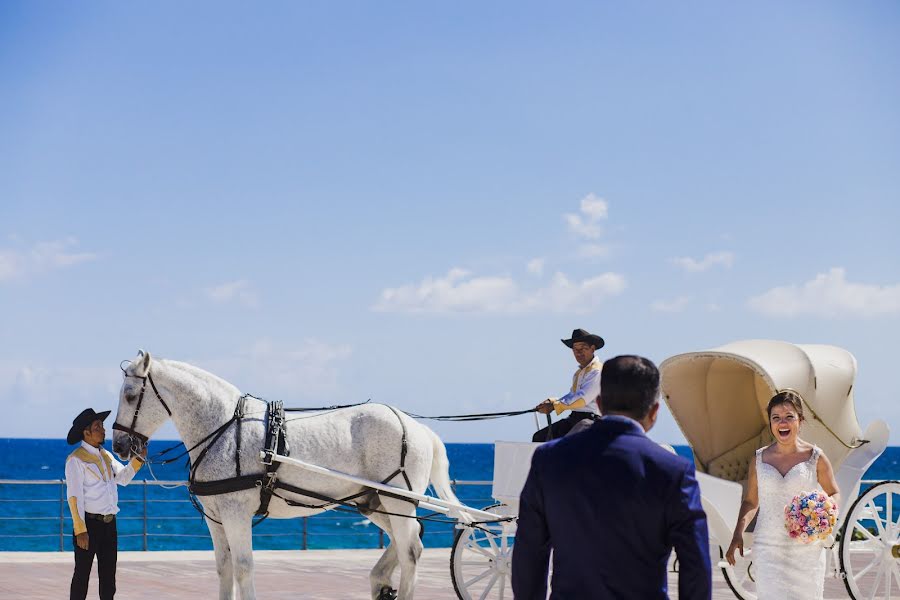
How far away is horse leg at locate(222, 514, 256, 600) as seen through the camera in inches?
320

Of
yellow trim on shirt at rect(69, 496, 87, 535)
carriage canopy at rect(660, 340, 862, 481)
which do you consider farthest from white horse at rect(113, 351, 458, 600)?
carriage canopy at rect(660, 340, 862, 481)

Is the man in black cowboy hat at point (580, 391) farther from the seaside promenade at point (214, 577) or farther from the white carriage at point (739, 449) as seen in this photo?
the seaside promenade at point (214, 577)

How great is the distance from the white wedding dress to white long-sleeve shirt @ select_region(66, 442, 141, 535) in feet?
14.0

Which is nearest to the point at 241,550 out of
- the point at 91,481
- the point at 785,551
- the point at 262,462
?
the point at 262,462

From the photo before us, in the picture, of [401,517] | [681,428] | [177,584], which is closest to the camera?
[401,517]

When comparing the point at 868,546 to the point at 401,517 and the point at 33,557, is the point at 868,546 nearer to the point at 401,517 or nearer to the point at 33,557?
the point at 401,517

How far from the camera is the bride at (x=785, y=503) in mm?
6984

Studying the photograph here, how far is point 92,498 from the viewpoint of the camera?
8211 millimetres

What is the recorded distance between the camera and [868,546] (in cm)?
958

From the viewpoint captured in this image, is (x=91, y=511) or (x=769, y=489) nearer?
(x=769, y=489)

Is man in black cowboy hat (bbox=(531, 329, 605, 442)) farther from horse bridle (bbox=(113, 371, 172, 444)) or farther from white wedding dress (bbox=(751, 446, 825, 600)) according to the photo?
horse bridle (bbox=(113, 371, 172, 444))

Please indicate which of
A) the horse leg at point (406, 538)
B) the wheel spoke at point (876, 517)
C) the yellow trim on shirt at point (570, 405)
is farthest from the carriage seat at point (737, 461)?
the horse leg at point (406, 538)

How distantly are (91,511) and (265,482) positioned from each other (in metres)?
1.21

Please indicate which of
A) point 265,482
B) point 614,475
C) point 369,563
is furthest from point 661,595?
point 369,563
